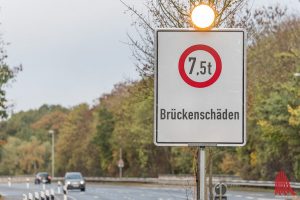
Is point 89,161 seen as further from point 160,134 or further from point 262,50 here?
point 160,134

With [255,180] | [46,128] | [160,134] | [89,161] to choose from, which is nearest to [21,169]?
[46,128]

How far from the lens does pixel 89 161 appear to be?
118 metres

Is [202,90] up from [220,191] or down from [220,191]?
up

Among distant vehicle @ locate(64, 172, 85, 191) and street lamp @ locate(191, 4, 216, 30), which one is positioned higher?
street lamp @ locate(191, 4, 216, 30)

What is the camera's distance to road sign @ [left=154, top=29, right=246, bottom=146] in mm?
6977

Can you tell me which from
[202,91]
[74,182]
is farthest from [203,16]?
[74,182]

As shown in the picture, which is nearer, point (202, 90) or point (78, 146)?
point (202, 90)

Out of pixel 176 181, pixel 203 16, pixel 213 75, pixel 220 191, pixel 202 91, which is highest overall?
pixel 203 16

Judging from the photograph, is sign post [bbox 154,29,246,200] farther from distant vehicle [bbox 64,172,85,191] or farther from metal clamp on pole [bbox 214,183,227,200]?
distant vehicle [bbox 64,172,85,191]

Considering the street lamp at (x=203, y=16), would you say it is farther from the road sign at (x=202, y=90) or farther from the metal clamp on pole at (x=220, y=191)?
the metal clamp on pole at (x=220, y=191)

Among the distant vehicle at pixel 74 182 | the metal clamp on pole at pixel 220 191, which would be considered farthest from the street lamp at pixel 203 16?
the distant vehicle at pixel 74 182

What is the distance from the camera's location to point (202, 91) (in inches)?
276

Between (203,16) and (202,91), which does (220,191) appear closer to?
(202,91)

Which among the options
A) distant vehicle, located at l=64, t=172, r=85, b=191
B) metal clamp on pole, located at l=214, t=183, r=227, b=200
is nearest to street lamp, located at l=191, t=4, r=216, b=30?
metal clamp on pole, located at l=214, t=183, r=227, b=200
